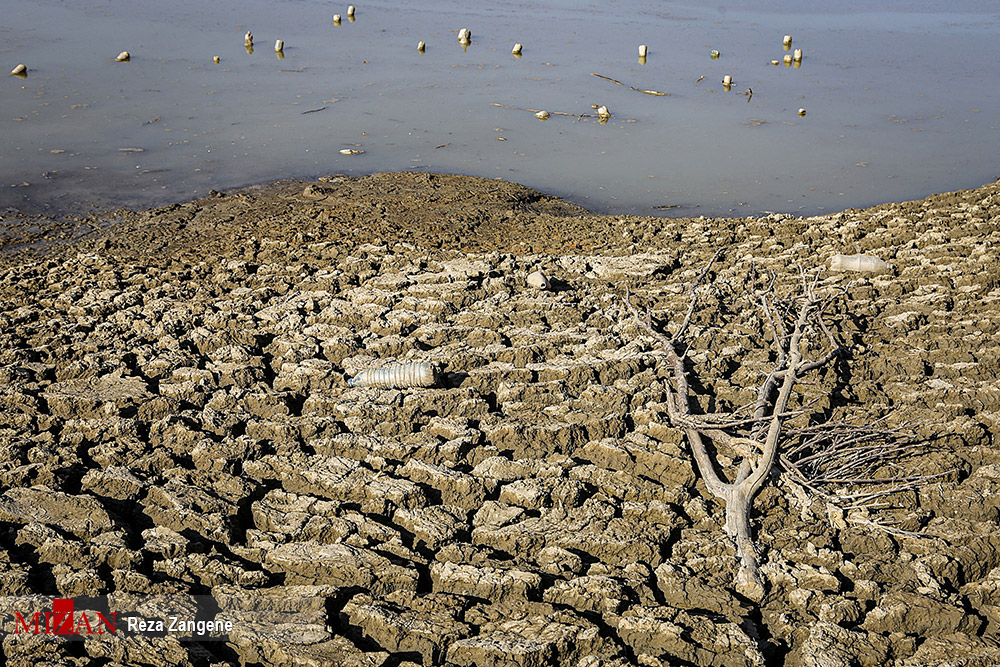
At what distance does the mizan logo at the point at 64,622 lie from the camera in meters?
2.64

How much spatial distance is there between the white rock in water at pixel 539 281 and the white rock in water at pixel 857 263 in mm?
2038

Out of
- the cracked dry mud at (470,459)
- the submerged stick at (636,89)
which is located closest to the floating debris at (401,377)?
the cracked dry mud at (470,459)

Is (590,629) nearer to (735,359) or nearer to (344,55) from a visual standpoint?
(735,359)

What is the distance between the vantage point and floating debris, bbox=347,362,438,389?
14.3 ft

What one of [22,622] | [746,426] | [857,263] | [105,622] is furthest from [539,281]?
[22,622]

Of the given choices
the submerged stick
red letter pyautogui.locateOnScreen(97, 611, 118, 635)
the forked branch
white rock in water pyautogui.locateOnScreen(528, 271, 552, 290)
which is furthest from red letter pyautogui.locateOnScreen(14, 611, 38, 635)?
the submerged stick

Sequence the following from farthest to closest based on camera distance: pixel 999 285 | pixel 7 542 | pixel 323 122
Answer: pixel 323 122
pixel 999 285
pixel 7 542

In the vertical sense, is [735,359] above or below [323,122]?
below

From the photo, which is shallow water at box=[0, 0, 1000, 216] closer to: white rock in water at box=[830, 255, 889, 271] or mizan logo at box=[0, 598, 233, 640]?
white rock in water at box=[830, 255, 889, 271]

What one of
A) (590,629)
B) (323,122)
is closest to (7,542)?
(590,629)

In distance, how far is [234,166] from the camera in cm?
923

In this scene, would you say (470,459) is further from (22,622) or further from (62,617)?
(22,622)

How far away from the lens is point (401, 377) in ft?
14.4

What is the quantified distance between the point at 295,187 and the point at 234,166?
3.61 feet
